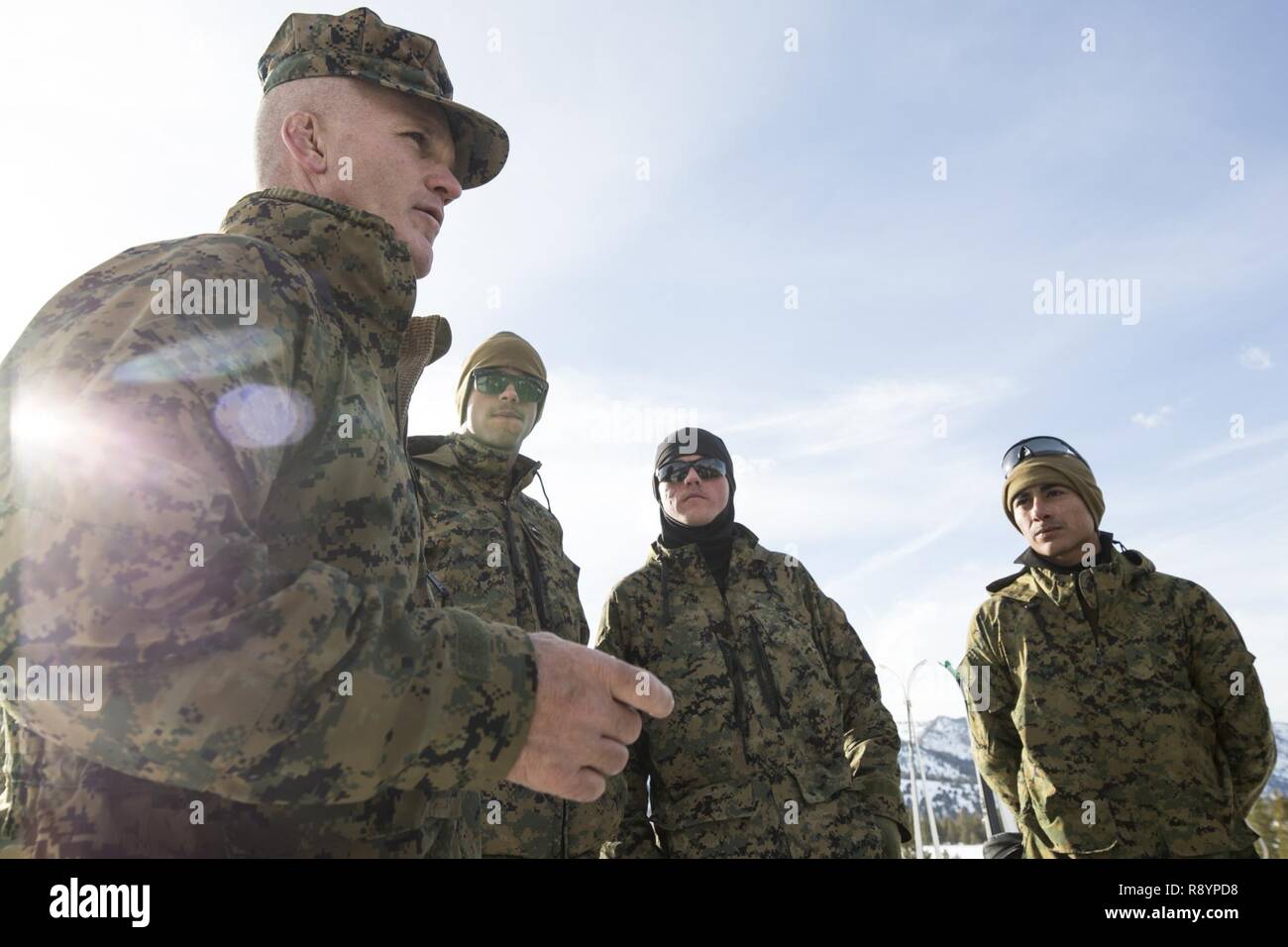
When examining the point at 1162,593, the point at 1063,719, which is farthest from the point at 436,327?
the point at 1162,593

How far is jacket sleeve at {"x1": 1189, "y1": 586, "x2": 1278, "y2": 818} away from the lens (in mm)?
4852

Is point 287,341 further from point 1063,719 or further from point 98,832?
point 1063,719

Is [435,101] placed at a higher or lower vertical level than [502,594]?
higher

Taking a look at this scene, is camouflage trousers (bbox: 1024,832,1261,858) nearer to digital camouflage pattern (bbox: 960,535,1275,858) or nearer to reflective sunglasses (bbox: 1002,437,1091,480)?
digital camouflage pattern (bbox: 960,535,1275,858)

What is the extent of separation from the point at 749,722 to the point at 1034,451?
10.1 ft

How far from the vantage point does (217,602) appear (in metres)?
1.25

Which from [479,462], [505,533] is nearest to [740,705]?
[505,533]

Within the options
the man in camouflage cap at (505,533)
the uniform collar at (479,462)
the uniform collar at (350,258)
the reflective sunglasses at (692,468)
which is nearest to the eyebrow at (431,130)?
the uniform collar at (350,258)

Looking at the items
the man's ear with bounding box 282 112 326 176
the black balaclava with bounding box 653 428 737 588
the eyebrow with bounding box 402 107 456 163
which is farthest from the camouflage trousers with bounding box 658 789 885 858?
the man's ear with bounding box 282 112 326 176

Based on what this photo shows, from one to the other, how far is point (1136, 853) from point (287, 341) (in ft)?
16.9

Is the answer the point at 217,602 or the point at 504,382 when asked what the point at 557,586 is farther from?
the point at 217,602

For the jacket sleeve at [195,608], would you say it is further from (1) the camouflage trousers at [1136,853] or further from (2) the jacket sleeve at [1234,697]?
(2) the jacket sleeve at [1234,697]

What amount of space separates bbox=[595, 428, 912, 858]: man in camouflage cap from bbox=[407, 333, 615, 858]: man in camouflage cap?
43 centimetres

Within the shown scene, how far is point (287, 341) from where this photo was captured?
1.61 m
